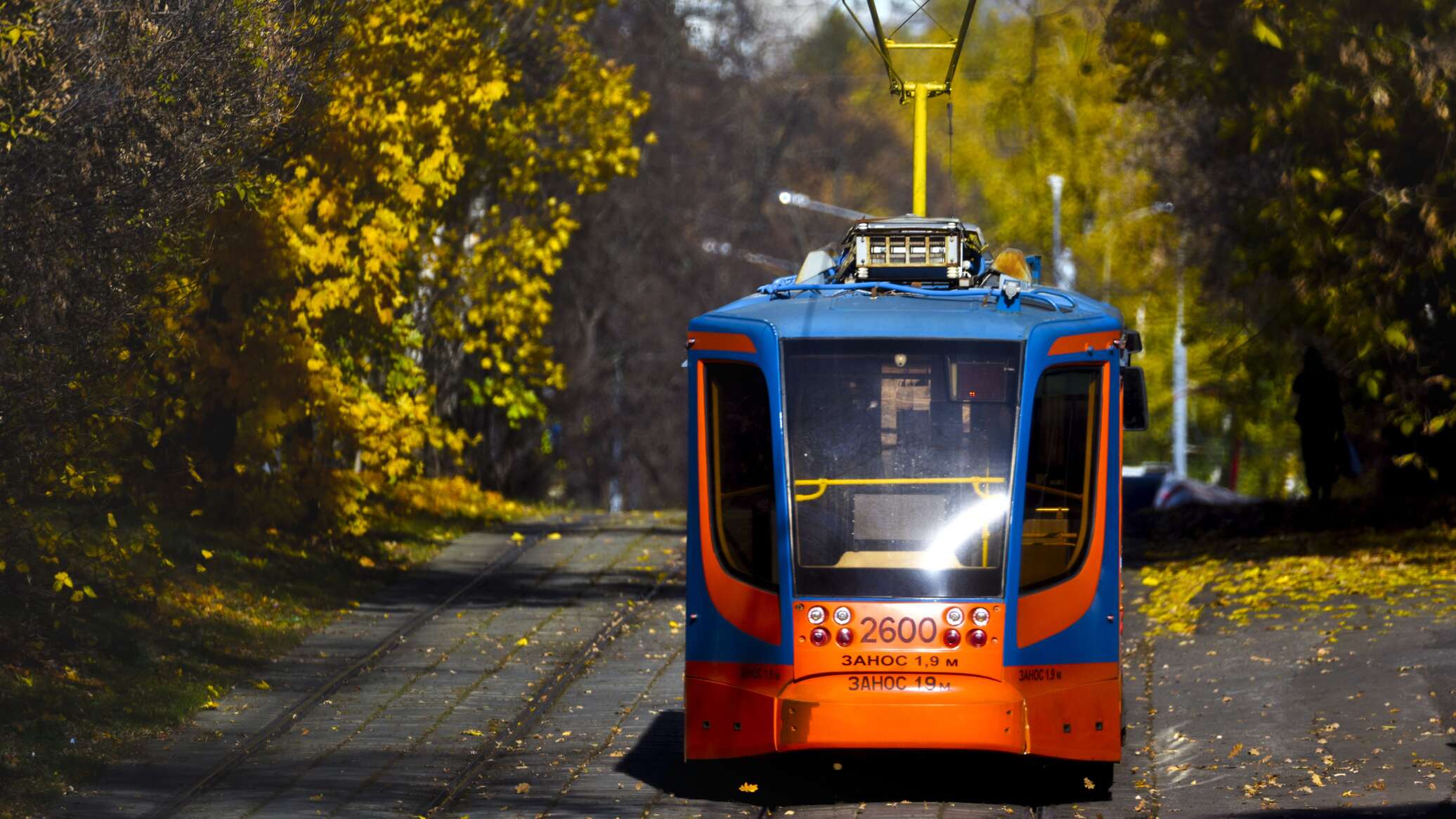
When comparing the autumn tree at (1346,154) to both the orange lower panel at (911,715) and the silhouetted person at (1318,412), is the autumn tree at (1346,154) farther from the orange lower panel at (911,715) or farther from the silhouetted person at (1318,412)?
the orange lower panel at (911,715)

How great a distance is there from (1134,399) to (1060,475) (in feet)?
3.51

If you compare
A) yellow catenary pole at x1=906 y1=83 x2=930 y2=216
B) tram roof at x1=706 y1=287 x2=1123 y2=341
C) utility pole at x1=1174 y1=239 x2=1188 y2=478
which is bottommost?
utility pole at x1=1174 y1=239 x2=1188 y2=478

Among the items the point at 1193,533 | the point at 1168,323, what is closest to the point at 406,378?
the point at 1193,533

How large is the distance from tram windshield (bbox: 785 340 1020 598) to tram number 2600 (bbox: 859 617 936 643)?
129 millimetres

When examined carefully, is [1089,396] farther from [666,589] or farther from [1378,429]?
[1378,429]

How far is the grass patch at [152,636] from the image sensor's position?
12422mm

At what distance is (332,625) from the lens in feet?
58.6

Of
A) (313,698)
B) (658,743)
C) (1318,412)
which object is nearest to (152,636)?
(313,698)

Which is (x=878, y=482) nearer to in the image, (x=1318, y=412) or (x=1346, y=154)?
(x=1346, y=154)

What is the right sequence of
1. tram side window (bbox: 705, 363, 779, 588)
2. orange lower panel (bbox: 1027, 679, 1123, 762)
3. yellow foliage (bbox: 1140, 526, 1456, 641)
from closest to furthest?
orange lower panel (bbox: 1027, 679, 1123, 762) < tram side window (bbox: 705, 363, 779, 588) < yellow foliage (bbox: 1140, 526, 1456, 641)

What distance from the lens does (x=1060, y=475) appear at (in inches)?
421

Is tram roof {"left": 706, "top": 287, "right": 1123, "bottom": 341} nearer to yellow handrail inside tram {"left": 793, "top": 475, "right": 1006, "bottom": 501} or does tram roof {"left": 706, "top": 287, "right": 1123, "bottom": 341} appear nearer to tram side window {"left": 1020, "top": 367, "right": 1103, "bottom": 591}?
tram side window {"left": 1020, "top": 367, "right": 1103, "bottom": 591}

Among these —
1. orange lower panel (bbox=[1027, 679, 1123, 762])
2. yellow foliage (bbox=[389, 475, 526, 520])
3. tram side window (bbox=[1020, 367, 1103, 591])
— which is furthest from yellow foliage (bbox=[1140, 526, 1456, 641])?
yellow foliage (bbox=[389, 475, 526, 520])

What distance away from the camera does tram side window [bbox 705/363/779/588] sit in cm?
1071
